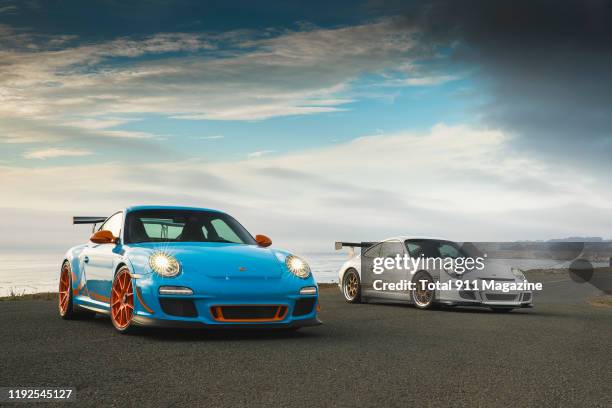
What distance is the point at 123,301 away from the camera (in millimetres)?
8422

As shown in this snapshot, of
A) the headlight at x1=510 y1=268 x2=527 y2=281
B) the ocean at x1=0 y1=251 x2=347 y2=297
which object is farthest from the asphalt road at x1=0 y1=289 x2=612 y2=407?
the ocean at x1=0 y1=251 x2=347 y2=297

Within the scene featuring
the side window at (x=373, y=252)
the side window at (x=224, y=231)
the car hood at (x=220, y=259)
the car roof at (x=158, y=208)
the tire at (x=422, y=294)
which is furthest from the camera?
the side window at (x=373, y=252)

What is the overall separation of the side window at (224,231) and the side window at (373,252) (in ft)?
19.8

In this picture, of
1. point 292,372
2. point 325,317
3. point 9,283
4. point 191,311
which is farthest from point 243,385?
point 9,283

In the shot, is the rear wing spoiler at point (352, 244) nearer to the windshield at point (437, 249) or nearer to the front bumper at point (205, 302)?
the windshield at point (437, 249)

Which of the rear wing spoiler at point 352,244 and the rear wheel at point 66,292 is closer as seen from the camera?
the rear wheel at point 66,292

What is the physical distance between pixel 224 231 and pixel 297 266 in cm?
155

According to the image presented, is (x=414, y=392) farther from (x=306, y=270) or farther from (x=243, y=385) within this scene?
(x=306, y=270)

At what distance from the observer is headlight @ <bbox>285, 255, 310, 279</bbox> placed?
8570 millimetres

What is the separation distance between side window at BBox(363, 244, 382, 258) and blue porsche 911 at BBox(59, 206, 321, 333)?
6.04 meters

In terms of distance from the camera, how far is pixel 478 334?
9.45 metres

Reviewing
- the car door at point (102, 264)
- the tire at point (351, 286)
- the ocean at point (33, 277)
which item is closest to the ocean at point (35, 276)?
the ocean at point (33, 277)

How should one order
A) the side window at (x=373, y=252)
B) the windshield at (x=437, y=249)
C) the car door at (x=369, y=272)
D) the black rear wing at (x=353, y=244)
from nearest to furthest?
the windshield at (x=437, y=249) < the car door at (x=369, y=272) < the side window at (x=373, y=252) < the black rear wing at (x=353, y=244)

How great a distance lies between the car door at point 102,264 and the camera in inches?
351
